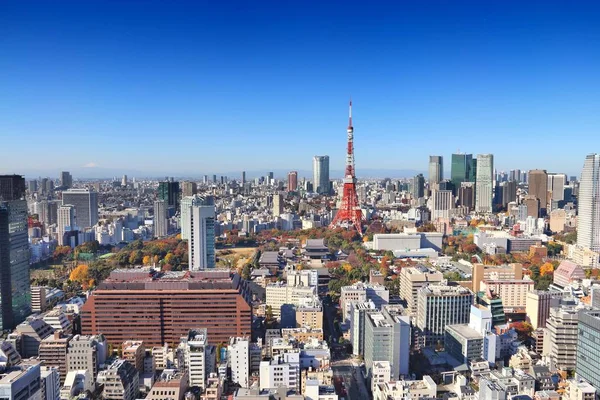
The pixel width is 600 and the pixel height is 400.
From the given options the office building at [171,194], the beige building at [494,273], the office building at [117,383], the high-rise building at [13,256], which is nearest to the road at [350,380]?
the office building at [117,383]

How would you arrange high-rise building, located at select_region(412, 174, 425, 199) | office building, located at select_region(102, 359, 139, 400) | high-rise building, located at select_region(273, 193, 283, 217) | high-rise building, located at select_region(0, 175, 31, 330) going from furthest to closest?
high-rise building, located at select_region(412, 174, 425, 199), high-rise building, located at select_region(273, 193, 283, 217), high-rise building, located at select_region(0, 175, 31, 330), office building, located at select_region(102, 359, 139, 400)

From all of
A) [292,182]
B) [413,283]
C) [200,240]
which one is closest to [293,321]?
[413,283]

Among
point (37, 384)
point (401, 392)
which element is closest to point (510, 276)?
point (401, 392)

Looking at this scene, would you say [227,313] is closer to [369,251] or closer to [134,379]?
[134,379]

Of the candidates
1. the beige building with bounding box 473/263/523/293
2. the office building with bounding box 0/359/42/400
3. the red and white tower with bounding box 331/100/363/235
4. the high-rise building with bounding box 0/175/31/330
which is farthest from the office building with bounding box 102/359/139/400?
the red and white tower with bounding box 331/100/363/235

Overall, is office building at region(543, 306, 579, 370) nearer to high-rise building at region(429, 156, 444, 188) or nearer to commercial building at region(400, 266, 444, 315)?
commercial building at region(400, 266, 444, 315)
